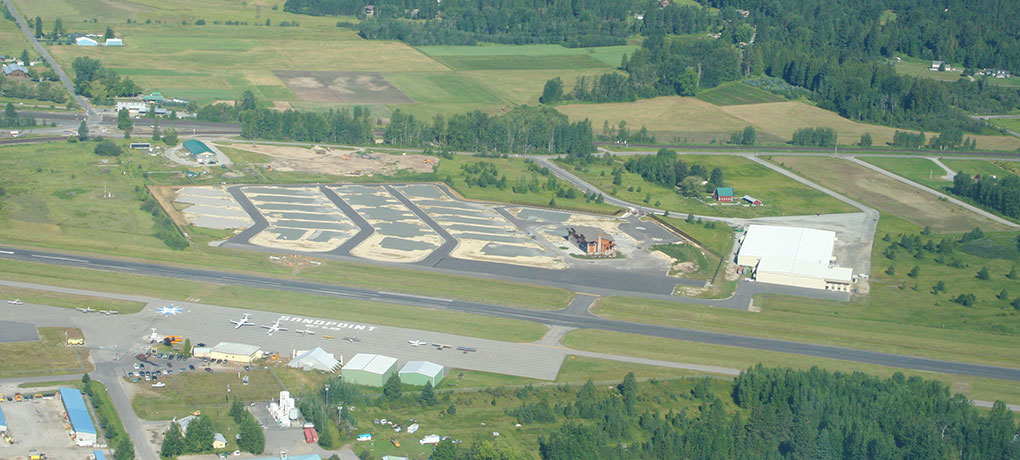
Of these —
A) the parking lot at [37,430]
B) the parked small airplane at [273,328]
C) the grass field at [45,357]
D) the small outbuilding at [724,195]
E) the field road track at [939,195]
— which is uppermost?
the parking lot at [37,430]

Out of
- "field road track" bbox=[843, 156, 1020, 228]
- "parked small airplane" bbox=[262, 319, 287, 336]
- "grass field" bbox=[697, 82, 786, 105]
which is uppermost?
"grass field" bbox=[697, 82, 786, 105]

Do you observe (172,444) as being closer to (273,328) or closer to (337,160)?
(273,328)

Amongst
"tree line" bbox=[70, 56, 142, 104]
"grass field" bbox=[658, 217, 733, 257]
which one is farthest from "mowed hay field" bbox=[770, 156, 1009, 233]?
"tree line" bbox=[70, 56, 142, 104]

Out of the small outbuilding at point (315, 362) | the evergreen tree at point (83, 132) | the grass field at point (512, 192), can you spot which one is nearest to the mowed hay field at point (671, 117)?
the grass field at point (512, 192)

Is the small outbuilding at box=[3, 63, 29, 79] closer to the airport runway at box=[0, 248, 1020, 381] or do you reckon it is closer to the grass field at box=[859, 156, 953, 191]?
the airport runway at box=[0, 248, 1020, 381]

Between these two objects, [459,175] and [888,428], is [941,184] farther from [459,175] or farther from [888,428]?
[888,428]

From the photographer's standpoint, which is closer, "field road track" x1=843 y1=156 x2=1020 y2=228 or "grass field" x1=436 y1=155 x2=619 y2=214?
"grass field" x1=436 y1=155 x2=619 y2=214

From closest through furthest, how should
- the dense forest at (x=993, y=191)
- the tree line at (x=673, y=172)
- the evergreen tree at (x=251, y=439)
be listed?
the evergreen tree at (x=251, y=439)
the dense forest at (x=993, y=191)
the tree line at (x=673, y=172)

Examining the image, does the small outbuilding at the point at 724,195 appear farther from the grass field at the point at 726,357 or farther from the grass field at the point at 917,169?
the grass field at the point at 726,357
